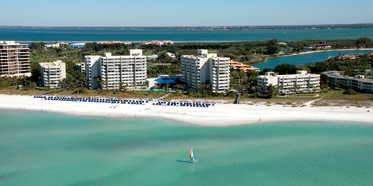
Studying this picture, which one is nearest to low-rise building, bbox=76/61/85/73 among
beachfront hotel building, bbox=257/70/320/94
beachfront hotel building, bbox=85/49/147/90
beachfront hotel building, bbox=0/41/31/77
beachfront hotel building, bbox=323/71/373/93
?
beachfront hotel building, bbox=85/49/147/90

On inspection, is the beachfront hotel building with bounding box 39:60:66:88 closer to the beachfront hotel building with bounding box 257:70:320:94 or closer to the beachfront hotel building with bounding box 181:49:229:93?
the beachfront hotel building with bounding box 181:49:229:93

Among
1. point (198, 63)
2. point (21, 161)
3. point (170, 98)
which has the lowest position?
point (21, 161)

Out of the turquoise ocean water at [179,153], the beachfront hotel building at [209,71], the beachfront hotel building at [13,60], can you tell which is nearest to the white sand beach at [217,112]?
the turquoise ocean water at [179,153]

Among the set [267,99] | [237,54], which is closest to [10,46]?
[267,99]

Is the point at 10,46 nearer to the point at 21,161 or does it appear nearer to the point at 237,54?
the point at 21,161

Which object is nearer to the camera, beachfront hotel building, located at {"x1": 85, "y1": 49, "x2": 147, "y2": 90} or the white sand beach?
the white sand beach

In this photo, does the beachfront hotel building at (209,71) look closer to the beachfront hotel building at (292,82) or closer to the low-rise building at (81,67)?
the beachfront hotel building at (292,82)

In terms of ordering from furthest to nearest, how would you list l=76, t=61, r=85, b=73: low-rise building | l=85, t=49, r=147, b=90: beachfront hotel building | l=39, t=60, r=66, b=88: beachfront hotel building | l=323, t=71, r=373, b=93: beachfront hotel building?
l=76, t=61, r=85, b=73: low-rise building < l=39, t=60, r=66, b=88: beachfront hotel building < l=85, t=49, r=147, b=90: beachfront hotel building < l=323, t=71, r=373, b=93: beachfront hotel building
